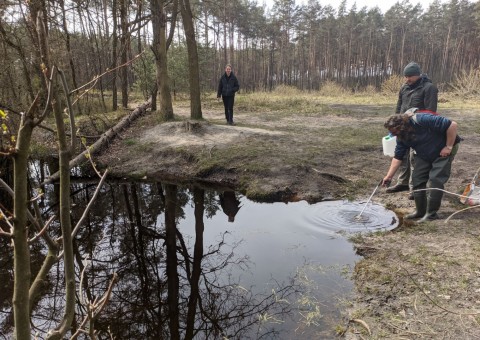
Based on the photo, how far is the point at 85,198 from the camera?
294 inches

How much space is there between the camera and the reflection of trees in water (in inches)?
137

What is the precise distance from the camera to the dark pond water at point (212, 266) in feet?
11.5

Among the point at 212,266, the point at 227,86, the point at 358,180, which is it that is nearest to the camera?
the point at 212,266

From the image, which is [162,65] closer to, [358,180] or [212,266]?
[358,180]

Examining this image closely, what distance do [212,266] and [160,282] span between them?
72cm

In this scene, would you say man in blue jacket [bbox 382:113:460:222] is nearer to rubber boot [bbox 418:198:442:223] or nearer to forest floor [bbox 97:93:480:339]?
rubber boot [bbox 418:198:442:223]

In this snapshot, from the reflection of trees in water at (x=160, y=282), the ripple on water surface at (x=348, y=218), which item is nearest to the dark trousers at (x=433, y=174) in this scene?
the ripple on water surface at (x=348, y=218)

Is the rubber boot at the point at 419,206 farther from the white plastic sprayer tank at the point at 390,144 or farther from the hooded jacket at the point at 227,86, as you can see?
the hooded jacket at the point at 227,86

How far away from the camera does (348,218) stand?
18.7 ft

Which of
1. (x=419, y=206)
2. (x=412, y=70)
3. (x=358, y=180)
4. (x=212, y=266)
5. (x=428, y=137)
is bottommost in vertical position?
(x=212, y=266)

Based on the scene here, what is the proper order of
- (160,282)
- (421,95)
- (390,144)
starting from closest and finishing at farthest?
1. (160,282)
2. (390,144)
3. (421,95)

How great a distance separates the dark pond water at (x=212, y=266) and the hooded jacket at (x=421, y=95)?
6.03 feet

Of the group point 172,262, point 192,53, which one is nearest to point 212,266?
point 172,262

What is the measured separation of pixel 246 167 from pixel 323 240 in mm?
3188
